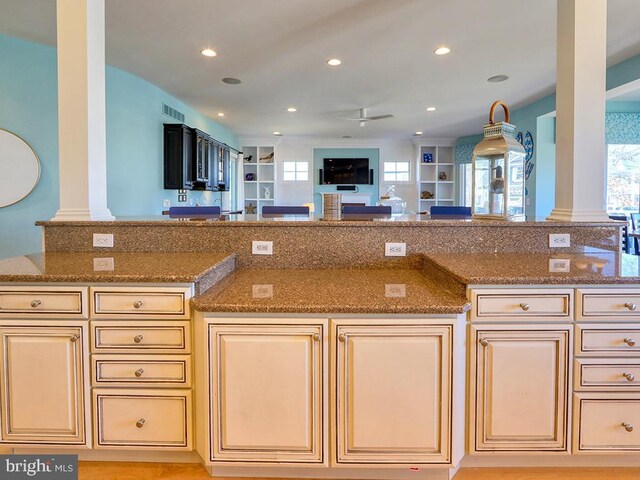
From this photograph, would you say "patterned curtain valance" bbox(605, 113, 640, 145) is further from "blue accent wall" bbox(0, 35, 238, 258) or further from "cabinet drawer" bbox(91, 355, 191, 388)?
"cabinet drawer" bbox(91, 355, 191, 388)

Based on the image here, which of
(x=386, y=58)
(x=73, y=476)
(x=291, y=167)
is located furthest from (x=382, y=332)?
(x=291, y=167)

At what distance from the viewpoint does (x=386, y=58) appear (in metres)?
3.98

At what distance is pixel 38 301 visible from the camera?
1.51 m

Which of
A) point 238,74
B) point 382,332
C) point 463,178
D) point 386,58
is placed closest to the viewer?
point 382,332

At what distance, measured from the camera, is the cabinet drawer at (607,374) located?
4.93 feet

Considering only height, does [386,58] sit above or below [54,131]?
above

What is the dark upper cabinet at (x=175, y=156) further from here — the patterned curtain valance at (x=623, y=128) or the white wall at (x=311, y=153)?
the patterned curtain valance at (x=623, y=128)

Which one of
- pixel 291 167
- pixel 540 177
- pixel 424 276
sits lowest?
pixel 424 276

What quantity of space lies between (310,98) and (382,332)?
4.67 m

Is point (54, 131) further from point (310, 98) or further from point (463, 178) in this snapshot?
point (463, 178)

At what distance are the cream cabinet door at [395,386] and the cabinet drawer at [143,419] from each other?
616 mm

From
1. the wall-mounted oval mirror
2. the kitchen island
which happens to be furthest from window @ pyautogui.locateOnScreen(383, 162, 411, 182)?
the kitchen island

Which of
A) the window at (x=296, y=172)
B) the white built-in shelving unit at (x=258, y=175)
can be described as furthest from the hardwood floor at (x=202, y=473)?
the window at (x=296, y=172)

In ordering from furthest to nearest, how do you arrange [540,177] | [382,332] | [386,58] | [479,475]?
1. [540,177]
2. [386,58]
3. [479,475]
4. [382,332]
